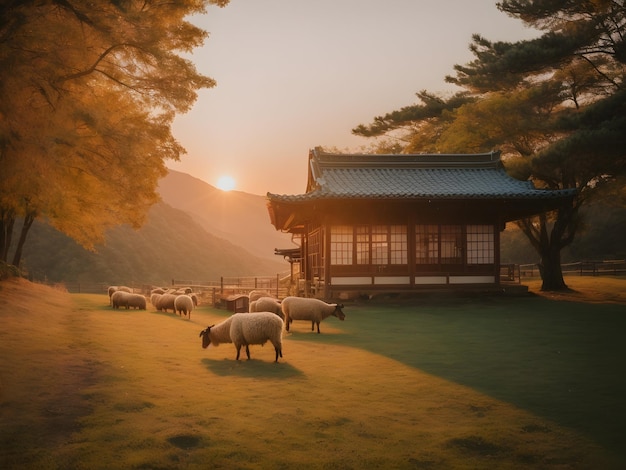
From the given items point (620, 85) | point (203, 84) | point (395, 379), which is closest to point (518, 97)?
point (620, 85)

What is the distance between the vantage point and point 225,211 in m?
190

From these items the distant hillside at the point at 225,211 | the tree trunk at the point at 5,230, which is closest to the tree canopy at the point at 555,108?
the tree trunk at the point at 5,230

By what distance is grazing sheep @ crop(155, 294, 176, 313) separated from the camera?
2097cm

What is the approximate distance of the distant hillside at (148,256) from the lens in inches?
2751

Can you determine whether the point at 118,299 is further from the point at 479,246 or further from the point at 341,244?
the point at 479,246

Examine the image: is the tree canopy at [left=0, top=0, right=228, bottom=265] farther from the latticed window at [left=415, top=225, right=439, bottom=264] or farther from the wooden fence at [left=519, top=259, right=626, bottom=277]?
the wooden fence at [left=519, top=259, right=626, bottom=277]

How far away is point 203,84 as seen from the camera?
44.4 feet

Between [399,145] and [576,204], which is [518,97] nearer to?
[576,204]

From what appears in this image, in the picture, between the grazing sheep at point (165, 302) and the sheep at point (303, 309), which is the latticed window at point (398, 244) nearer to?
the sheep at point (303, 309)

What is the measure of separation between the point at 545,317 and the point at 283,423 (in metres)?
13.1

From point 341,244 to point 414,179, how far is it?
4.94 m

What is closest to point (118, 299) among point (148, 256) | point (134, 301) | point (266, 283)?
point (134, 301)

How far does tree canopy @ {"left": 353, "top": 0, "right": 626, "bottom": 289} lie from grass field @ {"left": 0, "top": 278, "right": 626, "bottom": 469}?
28.7 feet

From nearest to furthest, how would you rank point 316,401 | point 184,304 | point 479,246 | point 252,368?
point 316,401
point 252,368
point 184,304
point 479,246
